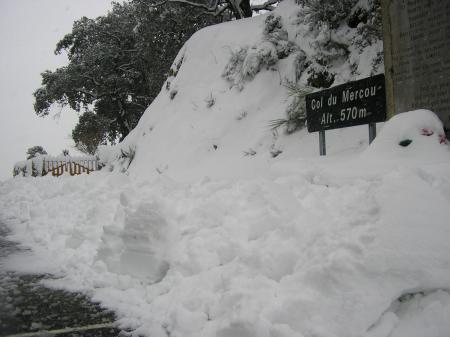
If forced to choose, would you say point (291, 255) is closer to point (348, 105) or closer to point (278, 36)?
point (348, 105)

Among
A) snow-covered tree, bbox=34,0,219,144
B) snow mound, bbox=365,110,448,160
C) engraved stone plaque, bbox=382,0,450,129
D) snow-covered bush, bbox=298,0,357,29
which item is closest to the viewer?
snow mound, bbox=365,110,448,160

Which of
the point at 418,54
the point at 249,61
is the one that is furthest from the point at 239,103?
the point at 418,54

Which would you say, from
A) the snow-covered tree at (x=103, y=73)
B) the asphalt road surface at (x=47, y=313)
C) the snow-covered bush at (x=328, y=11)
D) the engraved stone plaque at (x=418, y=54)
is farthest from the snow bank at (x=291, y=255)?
the snow-covered tree at (x=103, y=73)

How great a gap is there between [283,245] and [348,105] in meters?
2.75

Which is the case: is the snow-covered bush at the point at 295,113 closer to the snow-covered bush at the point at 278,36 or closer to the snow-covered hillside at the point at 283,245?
the snow-covered hillside at the point at 283,245

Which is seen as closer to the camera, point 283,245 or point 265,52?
point 283,245

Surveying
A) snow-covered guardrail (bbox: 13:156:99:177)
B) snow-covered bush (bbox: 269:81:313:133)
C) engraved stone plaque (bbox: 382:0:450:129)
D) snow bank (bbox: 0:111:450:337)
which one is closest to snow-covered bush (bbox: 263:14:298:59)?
snow-covered bush (bbox: 269:81:313:133)

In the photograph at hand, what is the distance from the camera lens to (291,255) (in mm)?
2531

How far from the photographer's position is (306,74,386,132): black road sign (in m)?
4.43

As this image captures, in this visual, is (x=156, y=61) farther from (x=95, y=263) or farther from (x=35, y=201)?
(x=95, y=263)

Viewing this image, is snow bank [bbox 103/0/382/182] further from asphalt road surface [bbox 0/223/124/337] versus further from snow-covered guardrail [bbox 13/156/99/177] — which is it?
snow-covered guardrail [bbox 13/156/99/177]

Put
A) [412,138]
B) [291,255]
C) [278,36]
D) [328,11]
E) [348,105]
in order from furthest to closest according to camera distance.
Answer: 1. [278,36]
2. [328,11]
3. [348,105]
4. [412,138]
5. [291,255]

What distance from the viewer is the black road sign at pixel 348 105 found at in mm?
4430

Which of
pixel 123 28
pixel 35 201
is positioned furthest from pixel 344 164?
pixel 123 28
